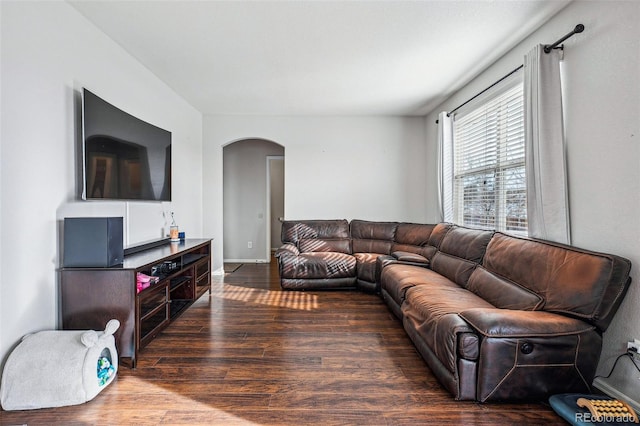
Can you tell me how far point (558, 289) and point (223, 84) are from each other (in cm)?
383

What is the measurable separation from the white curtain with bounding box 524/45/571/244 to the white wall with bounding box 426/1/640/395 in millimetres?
65

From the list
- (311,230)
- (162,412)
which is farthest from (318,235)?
(162,412)

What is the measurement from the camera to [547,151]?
2225mm

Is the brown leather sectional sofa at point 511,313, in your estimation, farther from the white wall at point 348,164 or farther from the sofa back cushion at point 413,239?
the white wall at point 348,164

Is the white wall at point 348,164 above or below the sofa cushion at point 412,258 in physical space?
above

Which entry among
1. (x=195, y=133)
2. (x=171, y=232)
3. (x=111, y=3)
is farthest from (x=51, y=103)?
(x=195, y=133)

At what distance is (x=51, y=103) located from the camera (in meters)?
2.10

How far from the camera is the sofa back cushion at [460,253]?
2.87 metres

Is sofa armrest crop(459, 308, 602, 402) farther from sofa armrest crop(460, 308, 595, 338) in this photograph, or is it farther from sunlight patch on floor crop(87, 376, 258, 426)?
sunlight patch on floor crop(87, 376, 258, 426)

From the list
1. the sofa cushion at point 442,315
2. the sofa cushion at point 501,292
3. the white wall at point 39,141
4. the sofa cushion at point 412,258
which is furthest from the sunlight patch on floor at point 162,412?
the sofa cushion at point 412,258

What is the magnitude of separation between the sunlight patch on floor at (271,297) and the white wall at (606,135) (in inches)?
101

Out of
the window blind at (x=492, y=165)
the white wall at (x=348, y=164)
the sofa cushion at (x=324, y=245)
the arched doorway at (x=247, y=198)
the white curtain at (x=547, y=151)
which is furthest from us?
the arched doorway at (x=247, y=198)

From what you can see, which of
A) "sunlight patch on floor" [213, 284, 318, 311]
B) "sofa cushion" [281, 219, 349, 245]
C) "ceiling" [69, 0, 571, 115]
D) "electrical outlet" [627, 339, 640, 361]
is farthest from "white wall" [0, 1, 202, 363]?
"electrical outlet" [627, 339, 640, 361]

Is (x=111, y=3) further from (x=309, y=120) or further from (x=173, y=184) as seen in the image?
(x=309, y=120)
